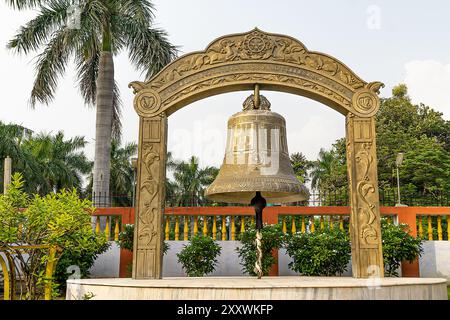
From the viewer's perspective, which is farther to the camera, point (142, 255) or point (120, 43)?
point (120, 43)

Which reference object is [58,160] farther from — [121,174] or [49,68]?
[49,68]

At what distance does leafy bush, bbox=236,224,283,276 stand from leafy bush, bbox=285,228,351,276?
39 cm

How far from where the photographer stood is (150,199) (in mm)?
6441

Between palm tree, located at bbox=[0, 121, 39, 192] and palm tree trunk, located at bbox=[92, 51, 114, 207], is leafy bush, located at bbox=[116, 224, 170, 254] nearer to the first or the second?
palm tree trunk, located at bbox=[92, 51, 114, 207]

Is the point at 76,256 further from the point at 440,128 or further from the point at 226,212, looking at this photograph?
the point at 440,128

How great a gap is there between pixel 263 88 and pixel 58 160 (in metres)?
23.8

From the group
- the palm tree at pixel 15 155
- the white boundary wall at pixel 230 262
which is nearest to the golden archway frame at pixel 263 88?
the white boundary wall at pixel 230 262

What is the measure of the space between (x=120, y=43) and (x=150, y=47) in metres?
1.26

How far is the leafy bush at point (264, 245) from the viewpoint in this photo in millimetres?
9008

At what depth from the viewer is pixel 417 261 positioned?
9.44 meters

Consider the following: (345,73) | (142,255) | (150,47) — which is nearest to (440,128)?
(150,47)

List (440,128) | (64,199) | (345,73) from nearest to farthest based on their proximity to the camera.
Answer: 1. (64,199)
2. (345,73)
3. (440,128)

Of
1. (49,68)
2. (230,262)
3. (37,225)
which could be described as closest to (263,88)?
(37,225)

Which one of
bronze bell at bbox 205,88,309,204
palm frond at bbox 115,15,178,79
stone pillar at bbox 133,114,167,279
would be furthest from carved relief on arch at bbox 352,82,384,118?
palm frond at bbox 115,15,178,79
